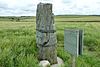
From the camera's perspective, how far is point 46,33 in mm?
7488

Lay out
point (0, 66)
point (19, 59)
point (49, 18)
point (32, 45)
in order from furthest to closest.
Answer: point (32, 45)
point (49, 18)
point (19, 59)
point (0, 66)

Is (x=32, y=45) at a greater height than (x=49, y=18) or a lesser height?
lesser

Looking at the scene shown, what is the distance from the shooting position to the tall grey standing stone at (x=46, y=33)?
291 inches

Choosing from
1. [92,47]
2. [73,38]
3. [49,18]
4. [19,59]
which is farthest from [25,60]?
[92,47]

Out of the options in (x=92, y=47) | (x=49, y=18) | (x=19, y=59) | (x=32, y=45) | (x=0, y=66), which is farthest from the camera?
(x=92, y=47)

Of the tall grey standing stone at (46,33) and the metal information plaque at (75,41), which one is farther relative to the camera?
the tall grey standing stone at (46,33)

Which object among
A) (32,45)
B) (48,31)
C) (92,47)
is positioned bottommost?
(92,47)

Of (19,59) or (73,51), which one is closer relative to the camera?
(73,51)

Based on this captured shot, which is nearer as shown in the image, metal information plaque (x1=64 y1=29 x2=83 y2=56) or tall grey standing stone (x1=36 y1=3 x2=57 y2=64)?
metal information plaque (x1=64 y1=29 x2=83 y2=56)

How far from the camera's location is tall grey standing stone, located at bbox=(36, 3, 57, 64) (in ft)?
24.2

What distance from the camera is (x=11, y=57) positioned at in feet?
20.5

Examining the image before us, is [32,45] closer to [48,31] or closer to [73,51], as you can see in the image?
[48,31]

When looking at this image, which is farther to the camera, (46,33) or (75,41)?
(46,33)

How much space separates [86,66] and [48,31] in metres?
1.63
